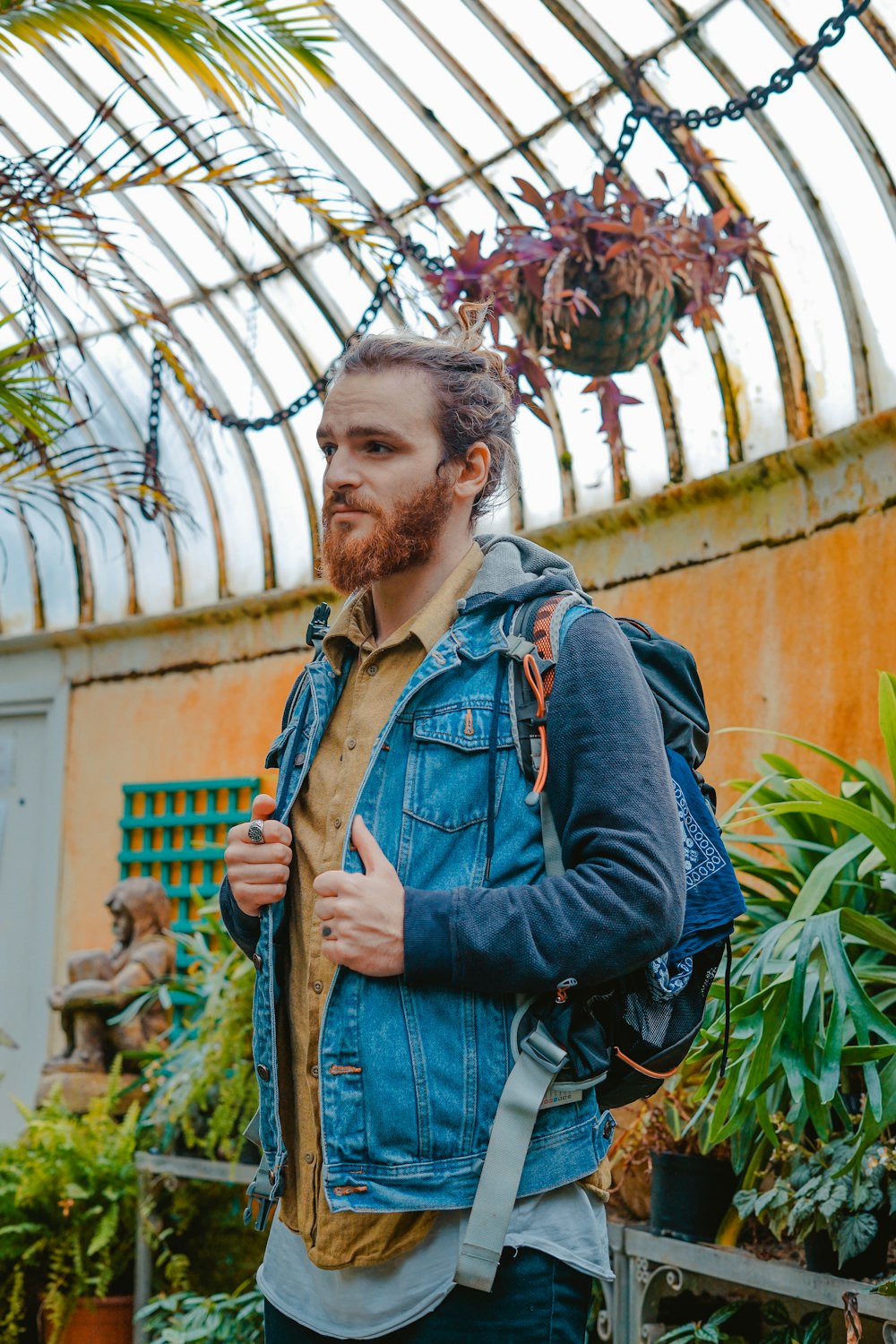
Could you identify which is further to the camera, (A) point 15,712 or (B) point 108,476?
(A) point 15,712

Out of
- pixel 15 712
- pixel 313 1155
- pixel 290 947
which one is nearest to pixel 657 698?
pixel 290 947

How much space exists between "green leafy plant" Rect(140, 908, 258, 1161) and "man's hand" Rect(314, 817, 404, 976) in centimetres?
274

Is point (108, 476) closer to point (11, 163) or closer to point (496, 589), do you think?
point (11, 163)

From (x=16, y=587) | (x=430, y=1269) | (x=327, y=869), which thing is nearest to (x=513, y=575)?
(x=327, y=869)

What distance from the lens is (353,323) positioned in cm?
604

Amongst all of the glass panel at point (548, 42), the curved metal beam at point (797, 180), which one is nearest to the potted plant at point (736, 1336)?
the curved metal beam at point (797, 180)

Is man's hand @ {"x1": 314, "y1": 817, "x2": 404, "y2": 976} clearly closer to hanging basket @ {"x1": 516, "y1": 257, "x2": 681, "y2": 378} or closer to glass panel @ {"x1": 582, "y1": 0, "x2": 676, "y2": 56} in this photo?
hanging basket @ {"x1": 516, "y1": 257, "x2": 681, "y2": 378}

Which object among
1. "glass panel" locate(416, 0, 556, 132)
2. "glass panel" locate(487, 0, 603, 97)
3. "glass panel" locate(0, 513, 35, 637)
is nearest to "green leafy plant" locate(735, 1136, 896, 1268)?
"glass panel" locate(487, 0, 603, 97)

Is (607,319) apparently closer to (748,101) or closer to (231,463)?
(748,101)

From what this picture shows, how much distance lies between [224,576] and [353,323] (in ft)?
5.04

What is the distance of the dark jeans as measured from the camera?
1338 mm

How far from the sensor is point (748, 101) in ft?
12.5

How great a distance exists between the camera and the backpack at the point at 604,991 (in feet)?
4.33

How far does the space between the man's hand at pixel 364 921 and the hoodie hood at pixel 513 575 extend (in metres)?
0.34
